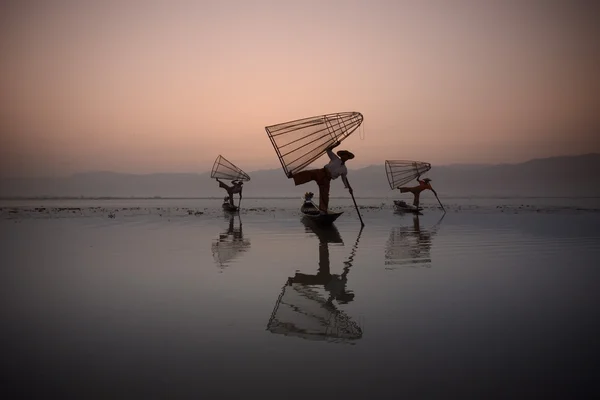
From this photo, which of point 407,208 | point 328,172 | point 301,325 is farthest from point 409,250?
point 407,208

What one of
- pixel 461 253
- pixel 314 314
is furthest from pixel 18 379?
pixel 461 253

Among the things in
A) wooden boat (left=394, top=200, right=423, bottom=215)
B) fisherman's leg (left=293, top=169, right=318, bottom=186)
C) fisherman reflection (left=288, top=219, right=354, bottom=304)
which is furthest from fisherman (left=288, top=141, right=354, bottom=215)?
wooden boat (left=394, top=200, right=423, bottom=215)

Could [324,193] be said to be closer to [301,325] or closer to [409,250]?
[409,250]

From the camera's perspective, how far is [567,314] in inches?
250

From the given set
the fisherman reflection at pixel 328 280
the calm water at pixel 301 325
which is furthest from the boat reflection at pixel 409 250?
the fisherman reflection at pixel 328 280

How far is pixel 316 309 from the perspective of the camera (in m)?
6.70

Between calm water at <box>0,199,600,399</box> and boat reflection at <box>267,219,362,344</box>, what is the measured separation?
0.12 ft

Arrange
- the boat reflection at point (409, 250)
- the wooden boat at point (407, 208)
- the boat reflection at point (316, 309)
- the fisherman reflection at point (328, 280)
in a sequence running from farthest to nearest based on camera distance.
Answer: the wooden boat at point (407, 208) < the boat reflection at point (409, 250) < the fisherman reflection at point (328, 280) < the boat reflection at point (316, 309)

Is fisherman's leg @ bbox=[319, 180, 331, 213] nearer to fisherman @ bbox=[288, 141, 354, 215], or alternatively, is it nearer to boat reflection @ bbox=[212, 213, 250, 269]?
fisherman @ bbox=[288, 141, 354, 215]

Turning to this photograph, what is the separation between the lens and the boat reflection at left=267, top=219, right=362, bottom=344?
549 centimetres

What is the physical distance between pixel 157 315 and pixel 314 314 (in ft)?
7.85

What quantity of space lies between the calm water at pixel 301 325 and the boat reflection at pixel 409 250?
15 centimetres

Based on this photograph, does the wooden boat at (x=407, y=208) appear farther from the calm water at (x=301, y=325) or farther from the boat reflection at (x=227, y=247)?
the calm water at (x=301, y=325)

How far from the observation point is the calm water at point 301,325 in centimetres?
406
